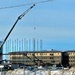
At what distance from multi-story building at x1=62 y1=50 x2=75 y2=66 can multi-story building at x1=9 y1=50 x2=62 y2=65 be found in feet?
8.36

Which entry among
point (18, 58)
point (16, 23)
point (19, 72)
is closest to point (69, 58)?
point (18, 58)

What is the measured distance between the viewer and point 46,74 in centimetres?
3350

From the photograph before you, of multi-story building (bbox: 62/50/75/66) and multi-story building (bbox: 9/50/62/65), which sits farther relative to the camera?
multi-story building (bbox: 9/50/62/65)

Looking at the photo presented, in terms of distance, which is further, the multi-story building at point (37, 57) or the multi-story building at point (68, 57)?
the multi-story building at point (37, 57)

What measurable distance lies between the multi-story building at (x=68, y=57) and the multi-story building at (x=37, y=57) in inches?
100

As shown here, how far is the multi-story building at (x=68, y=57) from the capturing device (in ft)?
415

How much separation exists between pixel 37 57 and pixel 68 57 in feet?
40.8

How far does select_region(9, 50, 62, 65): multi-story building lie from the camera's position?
131125mm

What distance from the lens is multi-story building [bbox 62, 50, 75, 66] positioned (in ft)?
415

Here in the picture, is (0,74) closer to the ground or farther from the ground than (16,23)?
closer to the ground

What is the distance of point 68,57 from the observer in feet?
433

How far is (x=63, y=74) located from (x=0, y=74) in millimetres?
7370

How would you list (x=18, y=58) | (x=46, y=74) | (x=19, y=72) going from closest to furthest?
(x=46, y=74)
(x=19, y=72)
(x=18, y=58)

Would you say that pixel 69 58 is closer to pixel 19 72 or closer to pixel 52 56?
pixel 52 56
